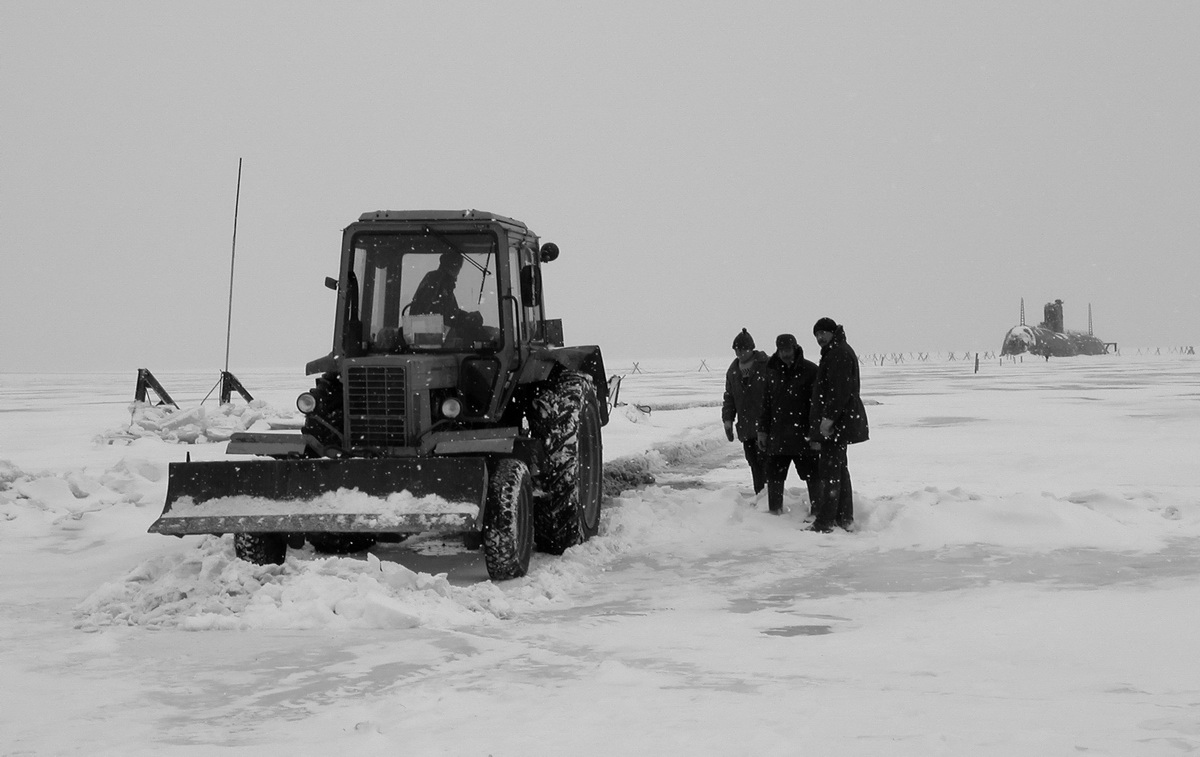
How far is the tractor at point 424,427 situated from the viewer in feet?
23.1

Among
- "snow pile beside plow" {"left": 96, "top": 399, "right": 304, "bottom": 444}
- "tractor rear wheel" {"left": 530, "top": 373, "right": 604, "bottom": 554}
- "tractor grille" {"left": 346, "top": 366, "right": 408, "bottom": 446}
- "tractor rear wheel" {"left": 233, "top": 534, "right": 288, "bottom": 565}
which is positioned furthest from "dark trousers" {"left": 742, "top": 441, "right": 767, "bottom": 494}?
"snow pile beside plow" {"left": 96, "top": 399, "right": 304, "bottom": 444}

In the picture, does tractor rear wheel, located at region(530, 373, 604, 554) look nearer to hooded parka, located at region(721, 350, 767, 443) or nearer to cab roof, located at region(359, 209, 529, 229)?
cab roof, located at region(359, 209, 529, 229)

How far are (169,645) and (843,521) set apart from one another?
533 centimetres

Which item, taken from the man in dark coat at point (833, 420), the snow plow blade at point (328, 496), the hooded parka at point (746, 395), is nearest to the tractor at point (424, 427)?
the snow plow blade at point (328, 496)

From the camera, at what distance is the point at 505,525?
718 centimetres

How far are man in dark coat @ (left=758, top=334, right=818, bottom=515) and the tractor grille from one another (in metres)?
3.48

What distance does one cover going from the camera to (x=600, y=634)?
601 centimetres

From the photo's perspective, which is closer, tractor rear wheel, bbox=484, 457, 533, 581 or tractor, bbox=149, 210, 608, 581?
tractor, bbox=149, 210, 608, 581

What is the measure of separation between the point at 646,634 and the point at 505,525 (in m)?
1.48

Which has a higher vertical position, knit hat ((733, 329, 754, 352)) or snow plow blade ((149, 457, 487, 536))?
knit hat ((733, 329, 754, 352))

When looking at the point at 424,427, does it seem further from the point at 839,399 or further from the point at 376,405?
the point at 839,399

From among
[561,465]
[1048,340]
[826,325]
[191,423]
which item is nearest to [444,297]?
[561,465]

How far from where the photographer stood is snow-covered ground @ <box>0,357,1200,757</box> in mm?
4355

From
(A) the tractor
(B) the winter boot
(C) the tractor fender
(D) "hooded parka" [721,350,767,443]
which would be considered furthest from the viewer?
(D) "hooded parka" [721,350,767,443]
